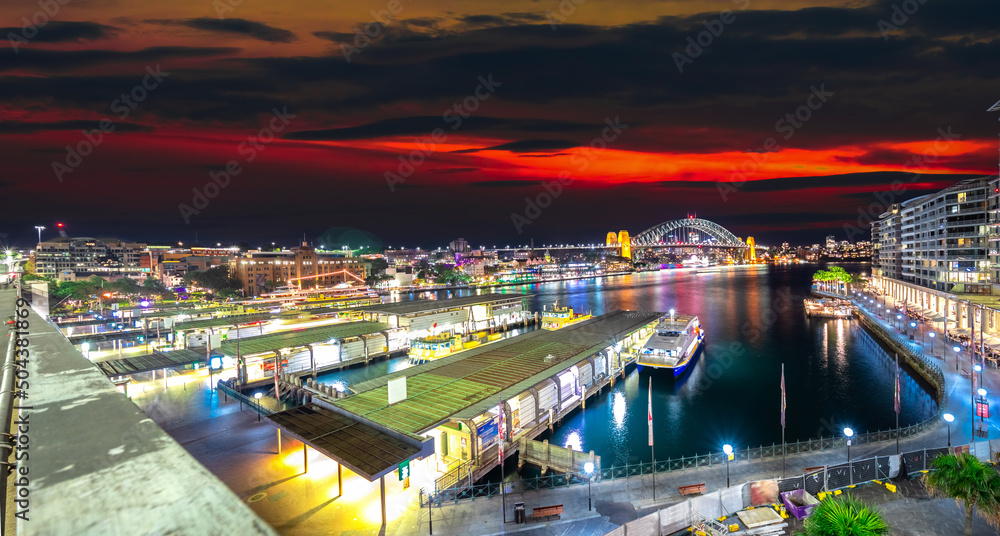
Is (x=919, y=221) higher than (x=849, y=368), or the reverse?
(x=919, y=221)

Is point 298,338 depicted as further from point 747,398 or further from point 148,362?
point 747,398

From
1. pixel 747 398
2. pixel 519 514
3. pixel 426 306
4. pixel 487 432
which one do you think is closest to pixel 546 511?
pixel 519 514

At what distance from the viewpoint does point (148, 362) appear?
26.5 metres

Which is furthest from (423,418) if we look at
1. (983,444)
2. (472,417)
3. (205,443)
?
(983,444)

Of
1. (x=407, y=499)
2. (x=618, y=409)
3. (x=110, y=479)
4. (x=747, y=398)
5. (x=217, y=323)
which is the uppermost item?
(x=110, y=479)

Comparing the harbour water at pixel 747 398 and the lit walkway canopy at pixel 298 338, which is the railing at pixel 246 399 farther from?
the harbour water at pixel 747 398

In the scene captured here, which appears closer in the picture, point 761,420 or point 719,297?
point 761,420

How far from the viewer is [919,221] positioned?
62.5 m

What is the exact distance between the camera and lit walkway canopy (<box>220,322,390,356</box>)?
31.5 metres

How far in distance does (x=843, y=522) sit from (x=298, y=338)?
33.5 metres

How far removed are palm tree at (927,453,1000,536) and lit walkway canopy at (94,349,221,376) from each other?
31849 mm

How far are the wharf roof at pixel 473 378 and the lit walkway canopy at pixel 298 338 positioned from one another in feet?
39.0

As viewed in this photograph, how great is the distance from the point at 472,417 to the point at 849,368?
33.7 metres

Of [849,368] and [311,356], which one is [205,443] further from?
[849,368]
